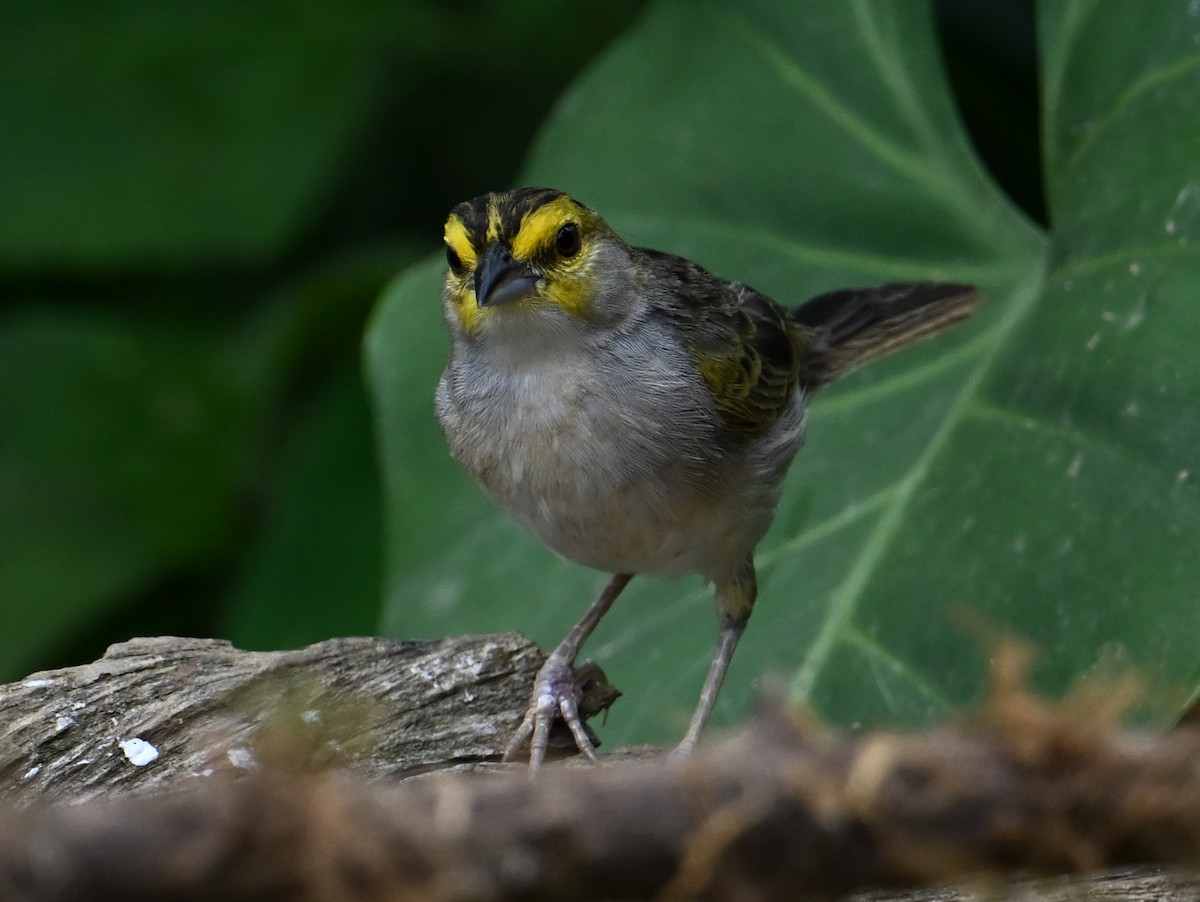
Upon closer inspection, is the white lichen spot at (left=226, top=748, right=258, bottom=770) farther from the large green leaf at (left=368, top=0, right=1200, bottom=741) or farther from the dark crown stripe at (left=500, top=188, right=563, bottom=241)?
the dark crown stripe at (left=500, top=188, right=563, bottom=241)

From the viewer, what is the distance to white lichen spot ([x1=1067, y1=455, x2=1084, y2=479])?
3541 mm

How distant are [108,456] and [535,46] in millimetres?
2493

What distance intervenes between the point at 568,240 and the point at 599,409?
0.42m

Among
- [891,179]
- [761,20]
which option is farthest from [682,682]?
[761,20]

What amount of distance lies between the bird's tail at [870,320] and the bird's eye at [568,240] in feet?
3.48

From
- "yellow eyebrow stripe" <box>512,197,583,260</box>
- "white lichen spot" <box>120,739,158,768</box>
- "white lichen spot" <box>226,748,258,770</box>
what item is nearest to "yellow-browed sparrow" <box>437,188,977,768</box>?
"yellow eyebrow stripe" <box>512,197,583,260</box>

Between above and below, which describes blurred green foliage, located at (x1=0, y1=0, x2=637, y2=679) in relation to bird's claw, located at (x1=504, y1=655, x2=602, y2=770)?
above

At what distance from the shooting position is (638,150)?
503 cm

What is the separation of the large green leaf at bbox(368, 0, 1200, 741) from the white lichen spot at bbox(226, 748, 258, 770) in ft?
3.37

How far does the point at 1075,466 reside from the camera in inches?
140

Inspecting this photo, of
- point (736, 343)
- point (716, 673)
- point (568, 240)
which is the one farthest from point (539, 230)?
point (716, 673)

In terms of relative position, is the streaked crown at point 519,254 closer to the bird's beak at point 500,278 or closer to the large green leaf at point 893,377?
the bird's beak at point 500,278

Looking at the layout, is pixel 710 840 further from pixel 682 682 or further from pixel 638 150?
pixel 638 150

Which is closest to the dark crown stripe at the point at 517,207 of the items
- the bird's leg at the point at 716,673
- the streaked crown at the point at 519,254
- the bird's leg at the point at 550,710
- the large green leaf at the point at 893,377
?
the streaked crown at the point at 519,254
